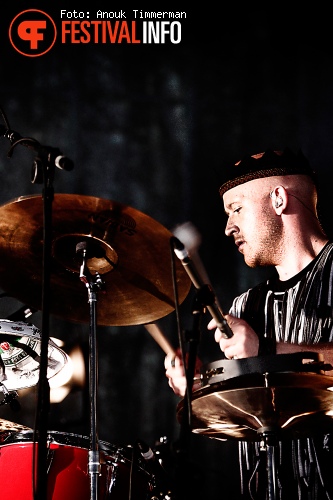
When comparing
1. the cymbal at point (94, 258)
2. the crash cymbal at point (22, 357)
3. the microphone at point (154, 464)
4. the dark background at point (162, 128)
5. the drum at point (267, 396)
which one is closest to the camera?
the drum at point (267, 396)

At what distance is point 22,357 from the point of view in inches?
112

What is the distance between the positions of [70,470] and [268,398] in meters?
0.81

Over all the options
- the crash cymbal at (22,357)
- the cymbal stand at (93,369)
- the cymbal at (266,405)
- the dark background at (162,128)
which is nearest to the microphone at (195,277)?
the cymbal at (266,405)

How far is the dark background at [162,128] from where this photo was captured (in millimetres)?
2984

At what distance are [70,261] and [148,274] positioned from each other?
28cm

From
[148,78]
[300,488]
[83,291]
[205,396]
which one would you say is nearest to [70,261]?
[83,291]

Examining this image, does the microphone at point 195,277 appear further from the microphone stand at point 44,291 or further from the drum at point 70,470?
the drum at point 70,470

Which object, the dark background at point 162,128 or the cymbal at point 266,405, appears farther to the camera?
the dark background at point 162,128

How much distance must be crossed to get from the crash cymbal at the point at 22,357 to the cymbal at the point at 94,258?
337mm

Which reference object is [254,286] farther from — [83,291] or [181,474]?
[181,474]

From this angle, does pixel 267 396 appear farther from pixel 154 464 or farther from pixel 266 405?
pixel 154 464

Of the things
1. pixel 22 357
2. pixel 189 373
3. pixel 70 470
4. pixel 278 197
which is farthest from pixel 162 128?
pixel 189 373

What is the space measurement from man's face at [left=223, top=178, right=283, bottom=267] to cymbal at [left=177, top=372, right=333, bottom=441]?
2.45 feet

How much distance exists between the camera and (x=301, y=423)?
6.46 feet
